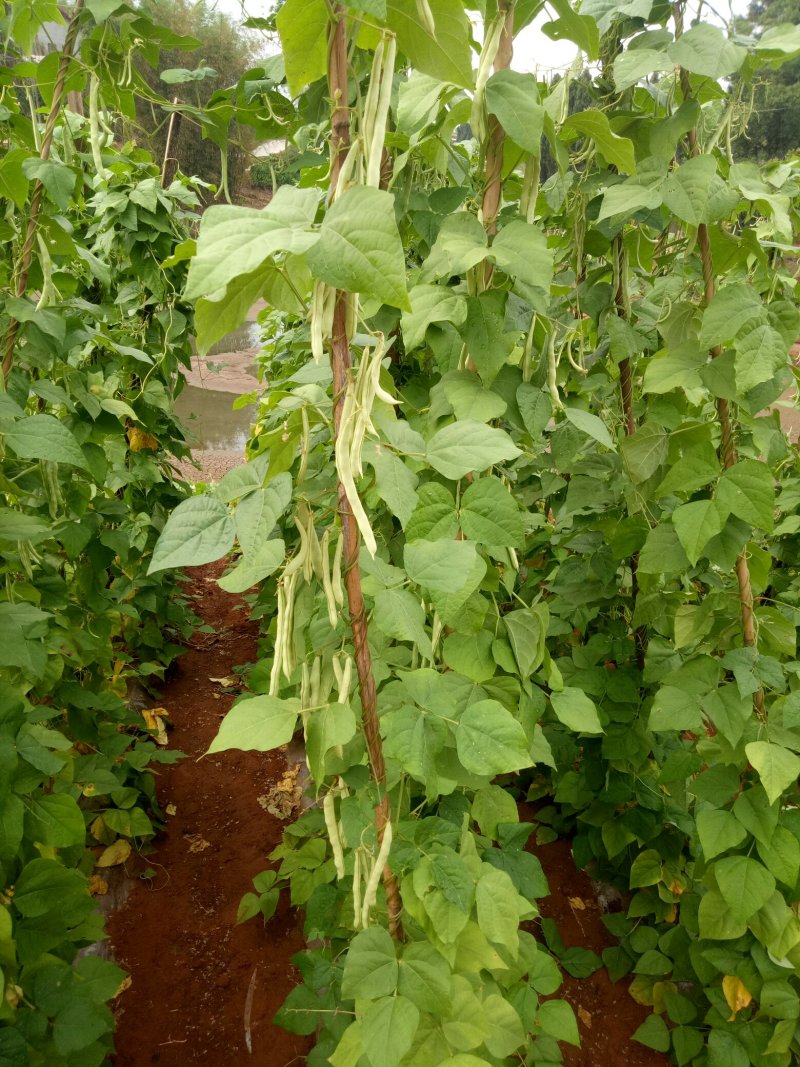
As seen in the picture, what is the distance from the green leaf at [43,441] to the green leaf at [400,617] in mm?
535

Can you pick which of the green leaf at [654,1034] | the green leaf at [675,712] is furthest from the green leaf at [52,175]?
the green leaf at [654,1034]

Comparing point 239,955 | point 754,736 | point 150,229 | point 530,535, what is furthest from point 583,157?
point 239,955

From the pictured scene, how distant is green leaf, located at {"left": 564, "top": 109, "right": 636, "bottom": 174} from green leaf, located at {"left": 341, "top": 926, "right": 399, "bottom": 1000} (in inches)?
42.6

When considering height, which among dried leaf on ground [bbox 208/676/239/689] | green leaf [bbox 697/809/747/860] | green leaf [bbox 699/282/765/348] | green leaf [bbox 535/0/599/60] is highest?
green leaf [bbox 535/0/599/60]

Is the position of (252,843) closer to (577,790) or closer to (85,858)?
(85,858)

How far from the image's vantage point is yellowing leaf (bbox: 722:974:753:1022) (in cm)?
138

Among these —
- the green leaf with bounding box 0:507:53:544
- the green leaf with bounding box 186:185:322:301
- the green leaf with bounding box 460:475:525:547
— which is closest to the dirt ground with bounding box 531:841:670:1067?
the green leaf with bounding box 460:475:525:547

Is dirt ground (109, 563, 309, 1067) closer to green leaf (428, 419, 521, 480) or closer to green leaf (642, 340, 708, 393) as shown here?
green leaf (428, 419, 521, 480)

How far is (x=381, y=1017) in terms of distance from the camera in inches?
31.8

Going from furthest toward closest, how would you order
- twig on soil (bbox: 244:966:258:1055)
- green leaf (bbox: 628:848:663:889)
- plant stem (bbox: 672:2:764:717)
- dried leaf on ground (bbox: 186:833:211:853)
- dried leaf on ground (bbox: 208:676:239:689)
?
dried leaf on ground (bbox: 208:676:239:689) → dried leaf on ground (bbox: 186:833:211:853) → green leaf (bbox: 628:848:663:889) → twig on soil (bbox: 244:966:258:1055) → plant stem (bbox: 672:2:764:717)

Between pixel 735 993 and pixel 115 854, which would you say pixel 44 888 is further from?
pixel 735 993

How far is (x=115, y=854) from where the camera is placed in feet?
6.32

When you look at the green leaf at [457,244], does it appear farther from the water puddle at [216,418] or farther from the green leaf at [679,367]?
the water puddle at [216,418]

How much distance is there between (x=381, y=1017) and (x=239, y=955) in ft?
3.72
